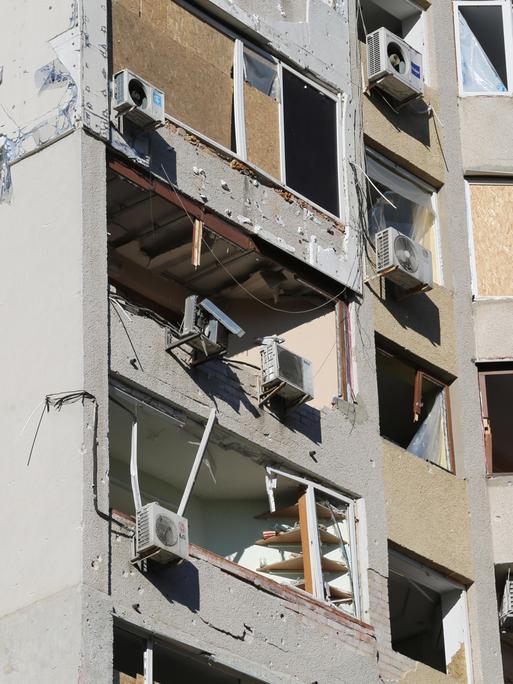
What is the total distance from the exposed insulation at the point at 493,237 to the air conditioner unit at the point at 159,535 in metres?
7.03

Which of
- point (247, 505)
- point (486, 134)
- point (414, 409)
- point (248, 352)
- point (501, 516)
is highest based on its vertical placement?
point (486, 134)

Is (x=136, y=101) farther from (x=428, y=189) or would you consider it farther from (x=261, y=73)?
(x=428, y=189)

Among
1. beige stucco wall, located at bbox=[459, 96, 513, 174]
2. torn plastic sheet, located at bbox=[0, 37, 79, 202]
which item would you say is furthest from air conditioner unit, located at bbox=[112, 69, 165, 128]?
beige stucco wall, located at bbox=[459, 96, 513, 174]

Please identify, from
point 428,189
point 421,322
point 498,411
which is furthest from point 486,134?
point 498,411

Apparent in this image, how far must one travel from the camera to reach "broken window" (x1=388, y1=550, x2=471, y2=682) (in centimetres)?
1858

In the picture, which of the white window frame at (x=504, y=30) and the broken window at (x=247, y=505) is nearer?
the broken window at (x=247, y=505)

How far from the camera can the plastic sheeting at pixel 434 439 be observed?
64.7 feet

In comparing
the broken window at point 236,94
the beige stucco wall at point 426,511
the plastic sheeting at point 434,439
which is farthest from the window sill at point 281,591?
the broken window at point 236,94

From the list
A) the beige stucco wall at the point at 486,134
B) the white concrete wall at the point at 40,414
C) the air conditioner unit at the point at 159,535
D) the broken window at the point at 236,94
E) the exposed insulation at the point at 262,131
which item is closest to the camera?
the white concrete wall at the point at 40,414

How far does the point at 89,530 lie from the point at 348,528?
12.8 ft

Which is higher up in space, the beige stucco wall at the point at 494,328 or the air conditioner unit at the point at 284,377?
the beige stucco wall at the point at 494,328

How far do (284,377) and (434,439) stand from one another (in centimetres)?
328

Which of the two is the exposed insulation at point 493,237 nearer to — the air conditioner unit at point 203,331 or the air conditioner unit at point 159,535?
the air conditioner unit at point 203,331

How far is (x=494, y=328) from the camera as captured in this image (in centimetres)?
2062
